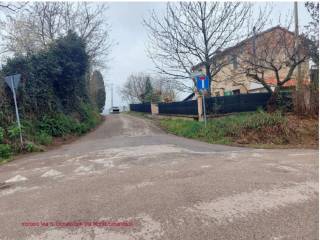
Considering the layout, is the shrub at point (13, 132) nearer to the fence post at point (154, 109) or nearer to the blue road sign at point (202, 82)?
the blue road sign at point (202, 82)

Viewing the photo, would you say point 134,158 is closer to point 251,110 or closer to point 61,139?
point 61,139

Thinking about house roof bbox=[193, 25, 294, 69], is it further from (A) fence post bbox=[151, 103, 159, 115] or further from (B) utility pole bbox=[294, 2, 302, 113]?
(A) fence post bbox=[151, 103, 159, 115]

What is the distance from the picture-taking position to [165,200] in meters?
3.46

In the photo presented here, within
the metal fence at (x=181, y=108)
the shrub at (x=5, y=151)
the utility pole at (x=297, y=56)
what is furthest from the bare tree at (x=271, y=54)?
the shrub at (x=5, y=151)

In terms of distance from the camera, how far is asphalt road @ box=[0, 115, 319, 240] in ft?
8.57

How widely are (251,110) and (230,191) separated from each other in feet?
33.9

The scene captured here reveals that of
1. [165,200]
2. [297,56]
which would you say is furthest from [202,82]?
[165,200]

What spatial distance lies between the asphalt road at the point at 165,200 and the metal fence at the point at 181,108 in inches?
354

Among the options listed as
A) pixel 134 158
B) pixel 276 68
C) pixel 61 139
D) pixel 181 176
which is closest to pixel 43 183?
pixel 134 158

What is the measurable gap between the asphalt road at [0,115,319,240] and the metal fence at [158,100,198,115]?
8.99 metres

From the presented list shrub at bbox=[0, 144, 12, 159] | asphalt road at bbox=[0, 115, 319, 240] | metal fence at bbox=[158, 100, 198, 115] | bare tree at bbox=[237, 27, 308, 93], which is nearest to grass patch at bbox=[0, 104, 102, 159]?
shrub at bbox=[0, 144, 12, 159]

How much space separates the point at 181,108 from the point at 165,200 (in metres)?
13.9

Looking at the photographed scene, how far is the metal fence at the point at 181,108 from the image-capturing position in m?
14.8

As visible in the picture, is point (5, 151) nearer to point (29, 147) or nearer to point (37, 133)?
point (29, 147)
